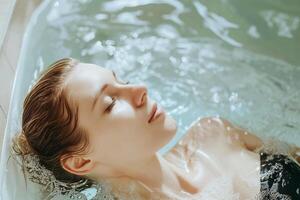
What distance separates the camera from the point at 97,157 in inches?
39.1

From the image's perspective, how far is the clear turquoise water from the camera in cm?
152

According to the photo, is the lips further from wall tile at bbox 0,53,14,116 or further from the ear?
wall tile at bbox 0,53,14,116

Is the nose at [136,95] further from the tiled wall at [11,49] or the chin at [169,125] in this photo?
the tiled wall at [11,49]

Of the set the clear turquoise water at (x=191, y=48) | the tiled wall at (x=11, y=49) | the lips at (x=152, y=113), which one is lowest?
the clear turquoise water at (x=191, y=48)

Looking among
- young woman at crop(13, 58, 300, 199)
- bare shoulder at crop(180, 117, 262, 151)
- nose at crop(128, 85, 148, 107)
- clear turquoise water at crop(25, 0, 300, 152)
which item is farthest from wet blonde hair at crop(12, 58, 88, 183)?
clear turquoise water at crop(25, 0, 300, 152)

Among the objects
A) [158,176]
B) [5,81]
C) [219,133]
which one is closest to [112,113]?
[158,176]

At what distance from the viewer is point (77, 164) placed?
3.29ft

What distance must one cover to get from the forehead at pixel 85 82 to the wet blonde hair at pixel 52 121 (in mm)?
12

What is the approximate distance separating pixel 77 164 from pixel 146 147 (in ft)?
0.46

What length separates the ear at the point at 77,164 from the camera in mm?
991

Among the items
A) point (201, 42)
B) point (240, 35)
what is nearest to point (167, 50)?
point (201, 42)

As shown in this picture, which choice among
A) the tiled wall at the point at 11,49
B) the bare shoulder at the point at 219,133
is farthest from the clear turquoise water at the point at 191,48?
the bare shoulder at the point at 219,133

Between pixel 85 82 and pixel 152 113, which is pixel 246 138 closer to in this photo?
pixel 152 113

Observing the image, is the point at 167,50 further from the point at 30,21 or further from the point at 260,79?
the point at 30,21
